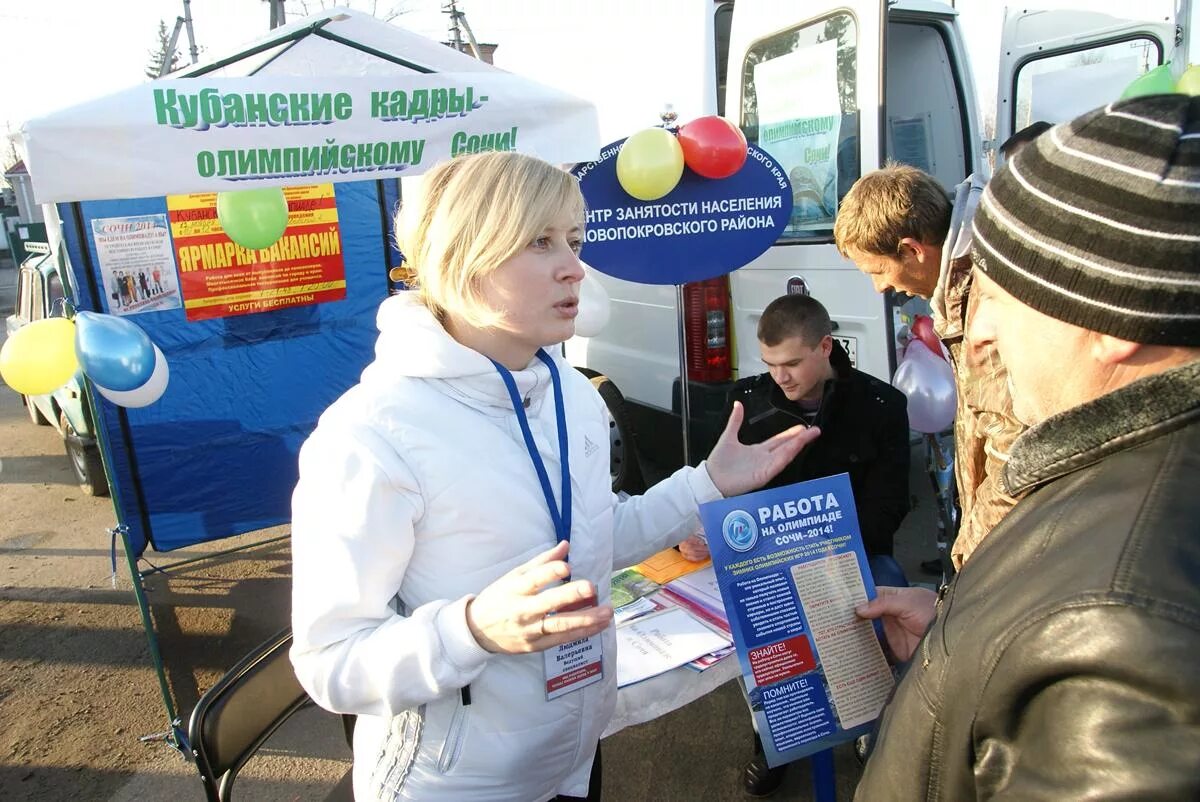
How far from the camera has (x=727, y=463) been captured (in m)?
1.71

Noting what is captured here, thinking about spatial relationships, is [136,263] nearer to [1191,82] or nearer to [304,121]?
[304,121]

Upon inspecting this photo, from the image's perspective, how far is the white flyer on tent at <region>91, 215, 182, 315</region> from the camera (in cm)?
384

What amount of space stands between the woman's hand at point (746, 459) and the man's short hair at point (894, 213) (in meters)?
0.84

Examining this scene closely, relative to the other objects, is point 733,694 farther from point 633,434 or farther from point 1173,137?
point 1173,137

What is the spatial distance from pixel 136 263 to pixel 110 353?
138cm

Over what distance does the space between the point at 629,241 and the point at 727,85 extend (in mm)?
1384

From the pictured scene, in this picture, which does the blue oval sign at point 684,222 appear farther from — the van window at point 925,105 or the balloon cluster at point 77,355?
the van window at point 925,105

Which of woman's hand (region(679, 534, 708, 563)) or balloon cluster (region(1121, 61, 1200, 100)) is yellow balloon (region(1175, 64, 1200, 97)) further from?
woman's hand (region(679, 534, 708, 563))

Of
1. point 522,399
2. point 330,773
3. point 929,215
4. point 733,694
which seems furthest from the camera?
point 733,694

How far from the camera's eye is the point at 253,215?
132 inches

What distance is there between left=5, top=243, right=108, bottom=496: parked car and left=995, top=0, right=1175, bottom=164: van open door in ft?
19.9

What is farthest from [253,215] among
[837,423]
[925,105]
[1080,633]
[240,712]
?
[925,105]

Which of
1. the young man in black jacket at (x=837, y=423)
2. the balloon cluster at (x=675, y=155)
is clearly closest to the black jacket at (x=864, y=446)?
the young man in black jacket at (x=837, y=423)

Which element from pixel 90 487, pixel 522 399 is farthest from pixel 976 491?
pixel 90 487
